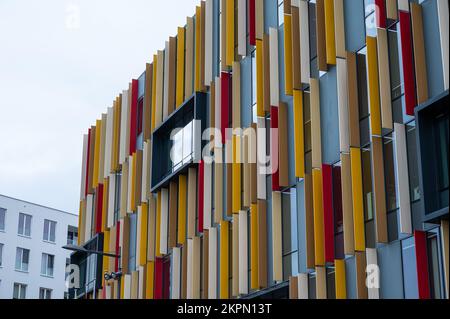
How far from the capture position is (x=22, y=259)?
82.8 m

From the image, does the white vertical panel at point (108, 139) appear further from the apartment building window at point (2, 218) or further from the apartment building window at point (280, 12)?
the apartment building window at point (2, 218)

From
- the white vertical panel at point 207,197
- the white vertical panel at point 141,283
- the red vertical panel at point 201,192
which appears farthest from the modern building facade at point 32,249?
the white vertical panel at point 207,197

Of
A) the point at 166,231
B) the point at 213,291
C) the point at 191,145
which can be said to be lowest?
the point at 213,291

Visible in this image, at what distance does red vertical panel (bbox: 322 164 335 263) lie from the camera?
2856 cm

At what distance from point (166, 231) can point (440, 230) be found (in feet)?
59.4

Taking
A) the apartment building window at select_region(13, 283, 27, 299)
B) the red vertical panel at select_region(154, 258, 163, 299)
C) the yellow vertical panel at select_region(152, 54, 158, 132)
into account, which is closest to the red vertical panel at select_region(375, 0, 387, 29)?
the red vertical panel at select_region(154, 258, 163, 299)

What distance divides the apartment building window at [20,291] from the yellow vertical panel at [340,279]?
58.2 metres

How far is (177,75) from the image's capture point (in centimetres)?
4234

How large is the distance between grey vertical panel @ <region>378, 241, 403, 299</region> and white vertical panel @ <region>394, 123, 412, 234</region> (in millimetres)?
909

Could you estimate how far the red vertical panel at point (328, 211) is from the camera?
28.6m

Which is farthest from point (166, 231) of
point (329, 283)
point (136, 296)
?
point (329, 283)
